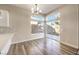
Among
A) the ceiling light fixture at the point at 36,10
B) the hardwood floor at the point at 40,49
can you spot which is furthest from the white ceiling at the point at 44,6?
the hardwood floor at the point at 40,49

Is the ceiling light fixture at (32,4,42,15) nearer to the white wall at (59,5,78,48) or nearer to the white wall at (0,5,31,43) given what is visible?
the white wall at (0,5,31,43)

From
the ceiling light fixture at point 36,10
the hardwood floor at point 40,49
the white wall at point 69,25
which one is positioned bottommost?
the hardwood floor at point 40,49

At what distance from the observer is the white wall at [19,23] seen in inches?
73.0

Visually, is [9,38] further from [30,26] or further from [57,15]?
[57,15]

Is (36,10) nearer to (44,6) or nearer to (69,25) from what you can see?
(44,6)

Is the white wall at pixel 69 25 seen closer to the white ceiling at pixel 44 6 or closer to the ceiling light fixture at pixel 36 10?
the white ceiling at pixel 44 6

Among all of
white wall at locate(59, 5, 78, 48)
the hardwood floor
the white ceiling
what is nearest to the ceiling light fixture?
the white ceiling

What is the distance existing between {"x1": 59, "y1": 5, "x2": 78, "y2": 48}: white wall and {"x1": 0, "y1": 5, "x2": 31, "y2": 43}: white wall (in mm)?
610

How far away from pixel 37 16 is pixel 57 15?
37 centimetres

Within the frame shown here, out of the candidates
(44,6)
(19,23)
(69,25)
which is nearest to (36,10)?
(44,6)

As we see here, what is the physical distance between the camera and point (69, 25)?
1.87 metres

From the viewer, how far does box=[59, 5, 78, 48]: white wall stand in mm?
1839

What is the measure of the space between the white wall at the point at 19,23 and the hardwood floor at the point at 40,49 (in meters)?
0.13
